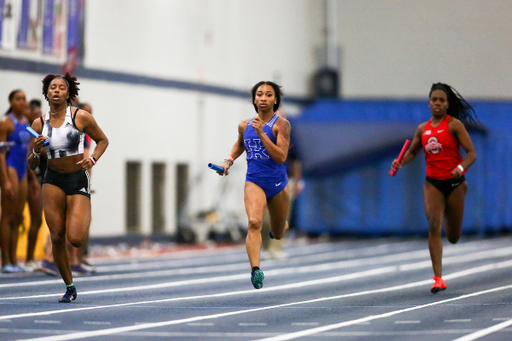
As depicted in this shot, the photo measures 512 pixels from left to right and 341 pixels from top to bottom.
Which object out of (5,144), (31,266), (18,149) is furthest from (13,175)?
(31,266)

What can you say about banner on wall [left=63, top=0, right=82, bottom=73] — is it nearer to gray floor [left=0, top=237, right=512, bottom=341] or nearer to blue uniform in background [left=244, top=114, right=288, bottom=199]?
gray floor [left=0, top=237, right=512, bottom=341]

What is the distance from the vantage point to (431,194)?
32.5 feet

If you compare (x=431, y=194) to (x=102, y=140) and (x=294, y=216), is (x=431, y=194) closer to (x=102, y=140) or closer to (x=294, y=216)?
(x=102, y=140)

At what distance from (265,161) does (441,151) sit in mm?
2031

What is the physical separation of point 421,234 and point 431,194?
1468 centimetres

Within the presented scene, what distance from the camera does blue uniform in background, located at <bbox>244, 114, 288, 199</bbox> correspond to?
927 cm

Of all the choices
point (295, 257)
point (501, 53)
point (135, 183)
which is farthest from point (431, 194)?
point (501, 53)

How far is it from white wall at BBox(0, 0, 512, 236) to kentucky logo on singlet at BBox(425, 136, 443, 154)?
10552 millimetres

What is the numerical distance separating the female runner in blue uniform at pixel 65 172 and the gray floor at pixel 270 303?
0.62 meters

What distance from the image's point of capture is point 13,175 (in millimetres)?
12312

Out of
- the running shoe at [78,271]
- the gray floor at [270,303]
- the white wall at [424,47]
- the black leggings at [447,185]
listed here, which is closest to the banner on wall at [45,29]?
the gray floor at [270,303]

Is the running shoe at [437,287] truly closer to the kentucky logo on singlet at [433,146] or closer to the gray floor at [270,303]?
the gray floor at [270,303]

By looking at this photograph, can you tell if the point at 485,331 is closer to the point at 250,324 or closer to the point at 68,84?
the point at 250,324

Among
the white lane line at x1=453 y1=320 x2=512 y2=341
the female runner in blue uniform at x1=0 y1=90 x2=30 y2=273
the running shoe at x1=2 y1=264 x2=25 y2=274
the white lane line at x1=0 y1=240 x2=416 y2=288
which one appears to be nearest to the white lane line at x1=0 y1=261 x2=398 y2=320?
the white lane line at x1=0 y1=240 x2=416 y2=288
